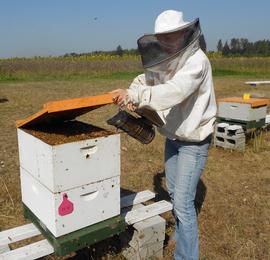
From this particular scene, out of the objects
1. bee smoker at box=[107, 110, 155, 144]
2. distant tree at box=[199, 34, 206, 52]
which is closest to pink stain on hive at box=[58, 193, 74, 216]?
bee smoker at box=[107, 110, 155, 144]

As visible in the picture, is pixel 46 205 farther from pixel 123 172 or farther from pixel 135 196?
pixel 123 172

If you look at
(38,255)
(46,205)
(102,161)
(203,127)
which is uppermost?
(203,127)

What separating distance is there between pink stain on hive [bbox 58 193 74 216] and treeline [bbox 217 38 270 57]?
65636 millimetres

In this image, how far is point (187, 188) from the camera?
2602mm

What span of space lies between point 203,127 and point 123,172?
247 centimetres

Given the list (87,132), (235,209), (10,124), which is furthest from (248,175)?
(10,124)

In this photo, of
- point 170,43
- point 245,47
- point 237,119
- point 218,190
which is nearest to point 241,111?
point 237,119

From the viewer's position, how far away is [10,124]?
24.2 feet

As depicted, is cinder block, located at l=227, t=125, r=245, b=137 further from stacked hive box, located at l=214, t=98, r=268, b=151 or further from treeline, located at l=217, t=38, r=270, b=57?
treeline, located at l=217, t=38, r=270, b=57

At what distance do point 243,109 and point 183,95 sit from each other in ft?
12.0

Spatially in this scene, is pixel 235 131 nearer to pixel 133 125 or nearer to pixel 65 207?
pixel 133 125

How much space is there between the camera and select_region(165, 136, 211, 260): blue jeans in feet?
8.45

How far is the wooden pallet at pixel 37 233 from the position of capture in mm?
2328

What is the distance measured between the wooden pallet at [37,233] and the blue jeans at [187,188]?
315 millimetres
